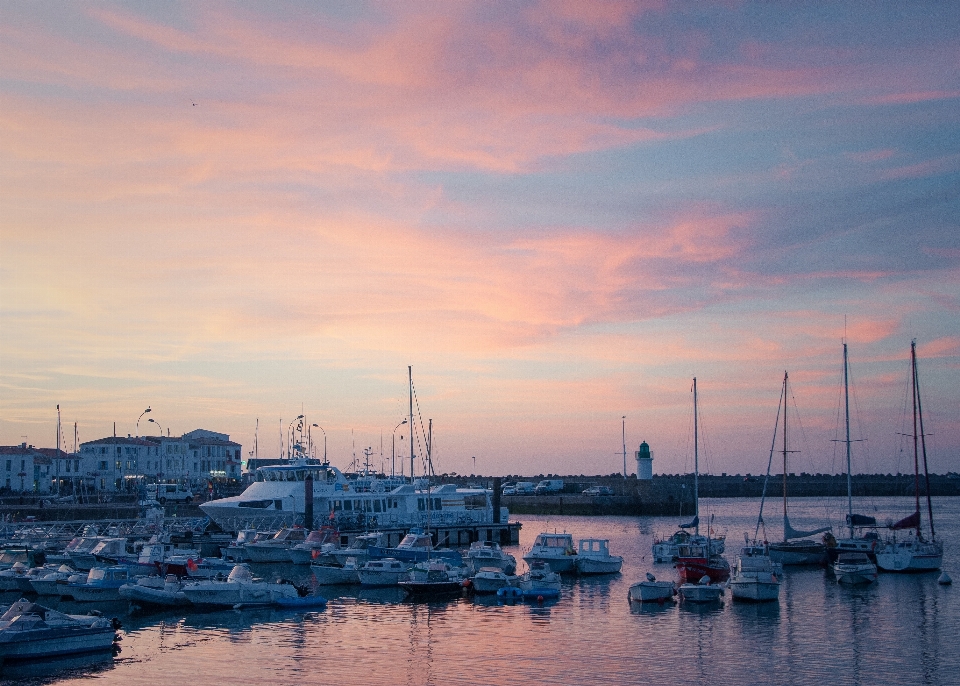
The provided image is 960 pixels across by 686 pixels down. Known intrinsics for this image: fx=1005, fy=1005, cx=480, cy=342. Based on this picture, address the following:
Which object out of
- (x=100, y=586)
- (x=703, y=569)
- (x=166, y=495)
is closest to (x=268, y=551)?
(x=100, y=586)

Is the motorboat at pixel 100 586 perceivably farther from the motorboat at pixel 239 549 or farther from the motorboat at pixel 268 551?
the motorboat at pixel 268 551

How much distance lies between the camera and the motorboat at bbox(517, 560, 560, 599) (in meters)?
46.9

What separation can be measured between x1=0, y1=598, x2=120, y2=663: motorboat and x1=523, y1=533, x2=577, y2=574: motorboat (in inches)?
1149

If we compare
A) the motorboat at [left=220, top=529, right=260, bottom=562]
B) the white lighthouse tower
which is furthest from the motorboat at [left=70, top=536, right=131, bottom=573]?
the white lighthouse tower

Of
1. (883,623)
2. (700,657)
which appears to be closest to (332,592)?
(700,657)

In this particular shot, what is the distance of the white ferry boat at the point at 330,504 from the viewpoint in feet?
246

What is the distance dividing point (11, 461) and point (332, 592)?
9297 centimetres

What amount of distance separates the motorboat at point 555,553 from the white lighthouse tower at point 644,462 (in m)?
78.9

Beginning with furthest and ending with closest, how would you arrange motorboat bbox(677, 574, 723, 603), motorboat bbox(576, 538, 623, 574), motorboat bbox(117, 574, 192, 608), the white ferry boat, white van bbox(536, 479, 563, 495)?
white van bbox(536, 479, 563, 495), the white ferry boat, motorboat bbox(576, 538, 623, 574), motorboat bbox(677, 574, 723, 603), motorboat bbox(117, 574, 192, 608)

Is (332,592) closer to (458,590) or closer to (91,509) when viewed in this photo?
(458,590)

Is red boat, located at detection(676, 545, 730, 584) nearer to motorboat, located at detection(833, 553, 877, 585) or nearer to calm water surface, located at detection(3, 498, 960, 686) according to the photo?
calm water surface, located at detection(3, 498, 960, 686)

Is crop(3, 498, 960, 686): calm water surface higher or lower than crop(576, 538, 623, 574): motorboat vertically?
lower

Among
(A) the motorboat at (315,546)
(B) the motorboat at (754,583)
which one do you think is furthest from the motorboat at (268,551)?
(B) the motorboat at (754,583)

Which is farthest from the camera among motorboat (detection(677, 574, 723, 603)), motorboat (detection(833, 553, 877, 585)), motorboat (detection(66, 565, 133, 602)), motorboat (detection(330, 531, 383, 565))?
motorboat (detection(330, 531, 383, 565))
